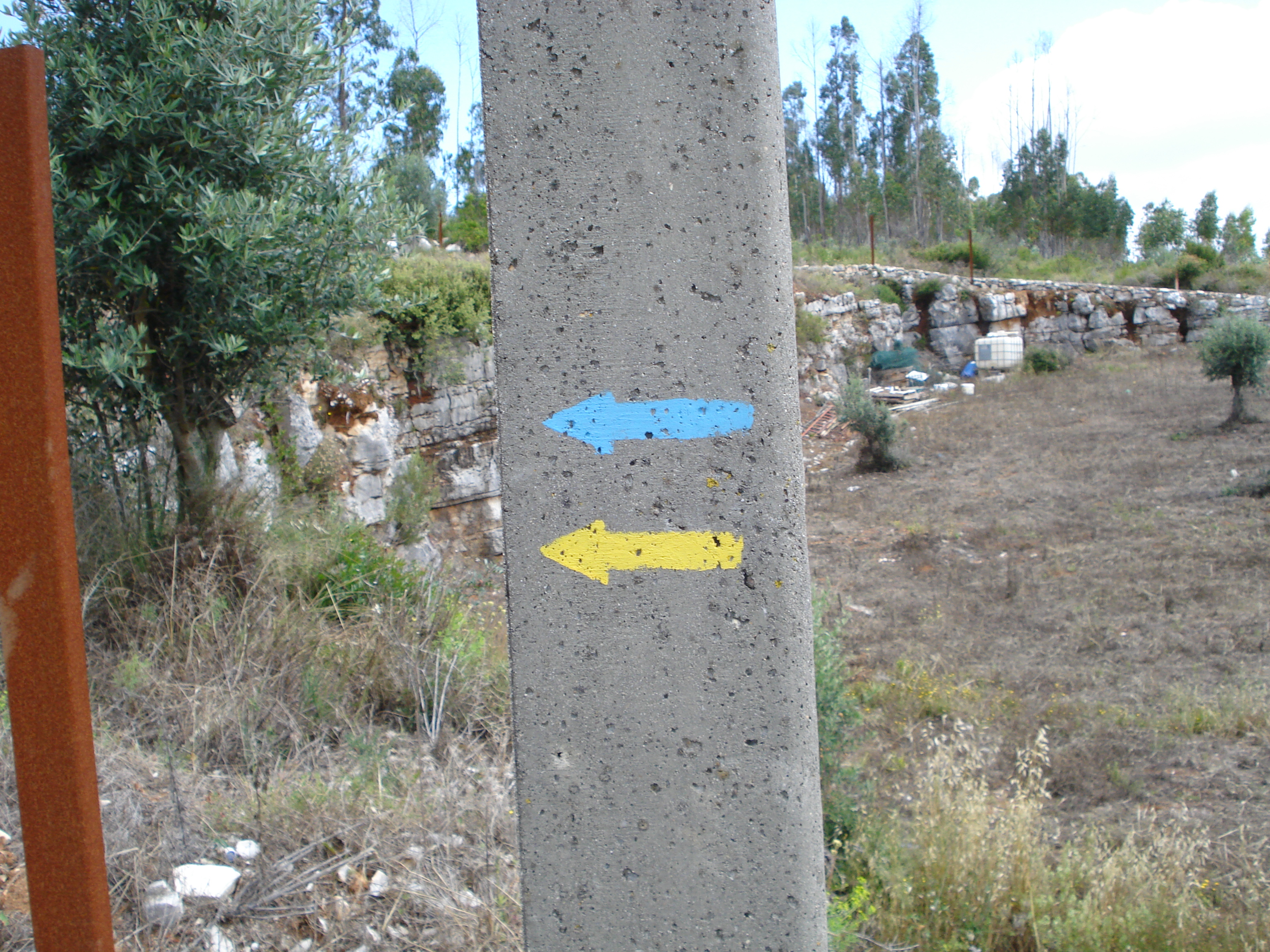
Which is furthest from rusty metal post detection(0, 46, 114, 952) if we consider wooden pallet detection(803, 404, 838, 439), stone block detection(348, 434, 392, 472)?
wooden pallet detection(803, 404, 838, 439)

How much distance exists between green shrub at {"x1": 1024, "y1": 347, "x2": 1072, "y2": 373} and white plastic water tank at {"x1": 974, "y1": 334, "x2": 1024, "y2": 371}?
1.03 feet

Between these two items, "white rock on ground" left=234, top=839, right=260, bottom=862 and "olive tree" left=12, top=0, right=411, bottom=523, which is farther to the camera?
"olive tree" left=12, top=0, right=411, bottom=523

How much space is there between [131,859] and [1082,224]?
4201 centimetres

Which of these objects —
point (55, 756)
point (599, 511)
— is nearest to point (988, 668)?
point (599, 511)

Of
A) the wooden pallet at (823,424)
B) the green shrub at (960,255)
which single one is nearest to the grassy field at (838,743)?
the wooden pallet at (823,424)

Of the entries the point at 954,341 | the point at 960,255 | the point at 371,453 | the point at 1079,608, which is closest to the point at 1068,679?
the point at 1079,608

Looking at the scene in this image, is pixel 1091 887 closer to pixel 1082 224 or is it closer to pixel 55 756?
pixel 55 756

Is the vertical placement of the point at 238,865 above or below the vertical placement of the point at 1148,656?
above

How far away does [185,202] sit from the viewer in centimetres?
438

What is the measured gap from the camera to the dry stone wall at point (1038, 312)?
23.3 m

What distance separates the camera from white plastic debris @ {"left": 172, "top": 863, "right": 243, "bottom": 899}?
251cm

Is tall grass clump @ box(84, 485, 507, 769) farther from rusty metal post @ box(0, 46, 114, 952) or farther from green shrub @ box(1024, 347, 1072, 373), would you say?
green shrub @ box(1024, 347, 1072, 373)

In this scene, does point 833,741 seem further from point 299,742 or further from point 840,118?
point 840,118

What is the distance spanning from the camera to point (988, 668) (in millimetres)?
6527
